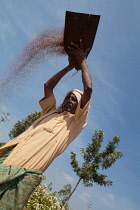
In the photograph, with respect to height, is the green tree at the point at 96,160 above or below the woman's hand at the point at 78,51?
above

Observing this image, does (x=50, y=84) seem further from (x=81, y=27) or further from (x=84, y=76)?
(x=81, y=27)

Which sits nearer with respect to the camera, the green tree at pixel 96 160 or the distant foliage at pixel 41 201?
the distant foliage at pixel 41 201

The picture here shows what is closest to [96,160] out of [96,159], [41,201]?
[96,159]

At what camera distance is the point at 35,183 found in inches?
61.6

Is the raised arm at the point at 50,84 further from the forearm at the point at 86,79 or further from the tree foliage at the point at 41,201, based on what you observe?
the tree foliage at the point at 41,201

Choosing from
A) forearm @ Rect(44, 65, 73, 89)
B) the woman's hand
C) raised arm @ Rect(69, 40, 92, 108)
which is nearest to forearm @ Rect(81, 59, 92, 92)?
raised arm @ Rect(69, 40, 92, 108)

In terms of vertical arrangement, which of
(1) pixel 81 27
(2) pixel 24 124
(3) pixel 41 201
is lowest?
(3) pixel 41 201

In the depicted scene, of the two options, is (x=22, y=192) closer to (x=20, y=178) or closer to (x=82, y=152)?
(x=20, y=178)

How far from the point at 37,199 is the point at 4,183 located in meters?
6.76

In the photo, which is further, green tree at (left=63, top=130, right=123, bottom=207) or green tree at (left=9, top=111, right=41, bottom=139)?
green tree at (left=9, top=111, right=41, bottom=139)

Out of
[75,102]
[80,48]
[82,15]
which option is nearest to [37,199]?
[75,102]

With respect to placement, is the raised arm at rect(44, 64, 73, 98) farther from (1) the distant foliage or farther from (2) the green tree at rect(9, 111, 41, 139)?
(2) the green tree at rect(9, 111, 41, 139)

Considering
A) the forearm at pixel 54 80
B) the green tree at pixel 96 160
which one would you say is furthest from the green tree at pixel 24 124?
the forearm at pixel 54 80

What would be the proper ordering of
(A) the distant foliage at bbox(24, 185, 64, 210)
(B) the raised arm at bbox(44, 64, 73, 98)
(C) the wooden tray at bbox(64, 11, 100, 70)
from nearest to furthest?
1. (C) the wooden tray at bbox(64, 11, 100, 70)
2. (B) the raised arm at bbox(44, 64, 73, 98)
3. (A) the distant foliage at bbox(24, 185, 64, 210)
